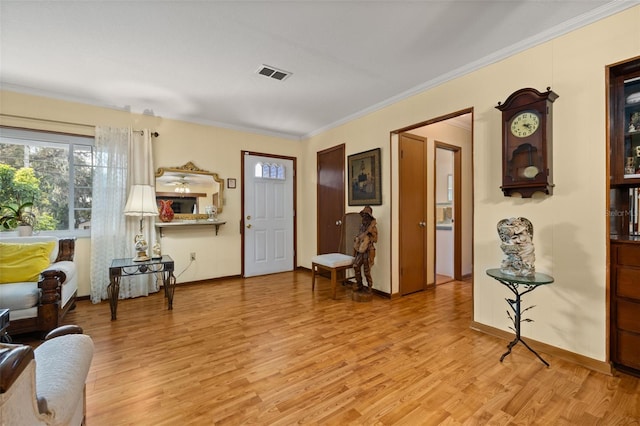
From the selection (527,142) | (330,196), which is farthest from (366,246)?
(527,142)

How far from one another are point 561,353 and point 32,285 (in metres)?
4.41

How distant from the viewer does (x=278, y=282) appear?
4348 mm

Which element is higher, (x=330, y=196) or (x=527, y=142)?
(x=527, y=142)

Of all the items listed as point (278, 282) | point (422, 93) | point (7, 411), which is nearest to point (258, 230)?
point (278, 282)

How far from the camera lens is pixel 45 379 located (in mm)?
966

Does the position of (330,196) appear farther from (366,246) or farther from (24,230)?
(24,230)

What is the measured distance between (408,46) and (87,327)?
3968mm

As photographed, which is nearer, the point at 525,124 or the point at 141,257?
the point at 525,124

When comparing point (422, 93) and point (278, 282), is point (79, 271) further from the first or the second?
point (422, 93)

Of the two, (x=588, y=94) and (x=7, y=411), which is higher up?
(x=588, y=94)

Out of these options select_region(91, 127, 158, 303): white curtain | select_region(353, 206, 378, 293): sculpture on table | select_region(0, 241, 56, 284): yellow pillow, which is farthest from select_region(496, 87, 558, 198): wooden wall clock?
select_region(0, 241, 56, 284): yellow pillow

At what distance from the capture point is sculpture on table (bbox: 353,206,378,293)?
11.3 feet

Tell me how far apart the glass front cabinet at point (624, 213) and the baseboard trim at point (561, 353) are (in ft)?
0.30

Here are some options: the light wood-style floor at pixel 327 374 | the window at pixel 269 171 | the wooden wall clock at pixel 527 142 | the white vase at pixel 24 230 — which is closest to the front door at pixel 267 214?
the window at pixel 269 171
